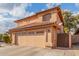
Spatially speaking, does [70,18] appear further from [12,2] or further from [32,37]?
[12,2]

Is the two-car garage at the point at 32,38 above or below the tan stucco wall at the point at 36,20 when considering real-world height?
below

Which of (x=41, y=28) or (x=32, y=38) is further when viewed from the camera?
(x=32, y=38)

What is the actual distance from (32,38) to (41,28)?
0.39 metres

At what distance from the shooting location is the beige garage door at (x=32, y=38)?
5.98 metres

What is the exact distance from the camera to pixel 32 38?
6129 mm

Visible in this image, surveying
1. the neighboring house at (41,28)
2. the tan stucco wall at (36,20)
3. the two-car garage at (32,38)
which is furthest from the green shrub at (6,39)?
the tan stucco wall at (36,20)

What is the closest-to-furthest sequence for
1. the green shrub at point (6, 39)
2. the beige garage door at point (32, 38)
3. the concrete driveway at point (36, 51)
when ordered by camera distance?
1. the concrete driveway at point (36, 51)
2. the green shrub at point (6, 39)
3. the beige garage door at point (32, 38)

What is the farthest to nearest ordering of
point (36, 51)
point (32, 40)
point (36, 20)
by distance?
point (32, 40) → point (36, 20) → point (36, 51)

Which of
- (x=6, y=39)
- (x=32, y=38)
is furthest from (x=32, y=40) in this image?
(x=6, y=39)

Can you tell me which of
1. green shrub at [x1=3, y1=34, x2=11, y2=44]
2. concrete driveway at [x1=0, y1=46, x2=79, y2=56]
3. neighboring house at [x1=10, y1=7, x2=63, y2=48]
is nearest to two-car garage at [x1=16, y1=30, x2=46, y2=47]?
neighboring house at [x1=10, y1=7, x2=63, y2=48]

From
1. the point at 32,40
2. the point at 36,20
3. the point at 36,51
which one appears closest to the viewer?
the point at 36,51

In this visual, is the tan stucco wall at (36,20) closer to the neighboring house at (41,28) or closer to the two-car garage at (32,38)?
the neighboring house at (41,28)

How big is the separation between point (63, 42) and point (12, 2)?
1717mm

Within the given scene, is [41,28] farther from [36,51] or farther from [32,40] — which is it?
[36,51]
